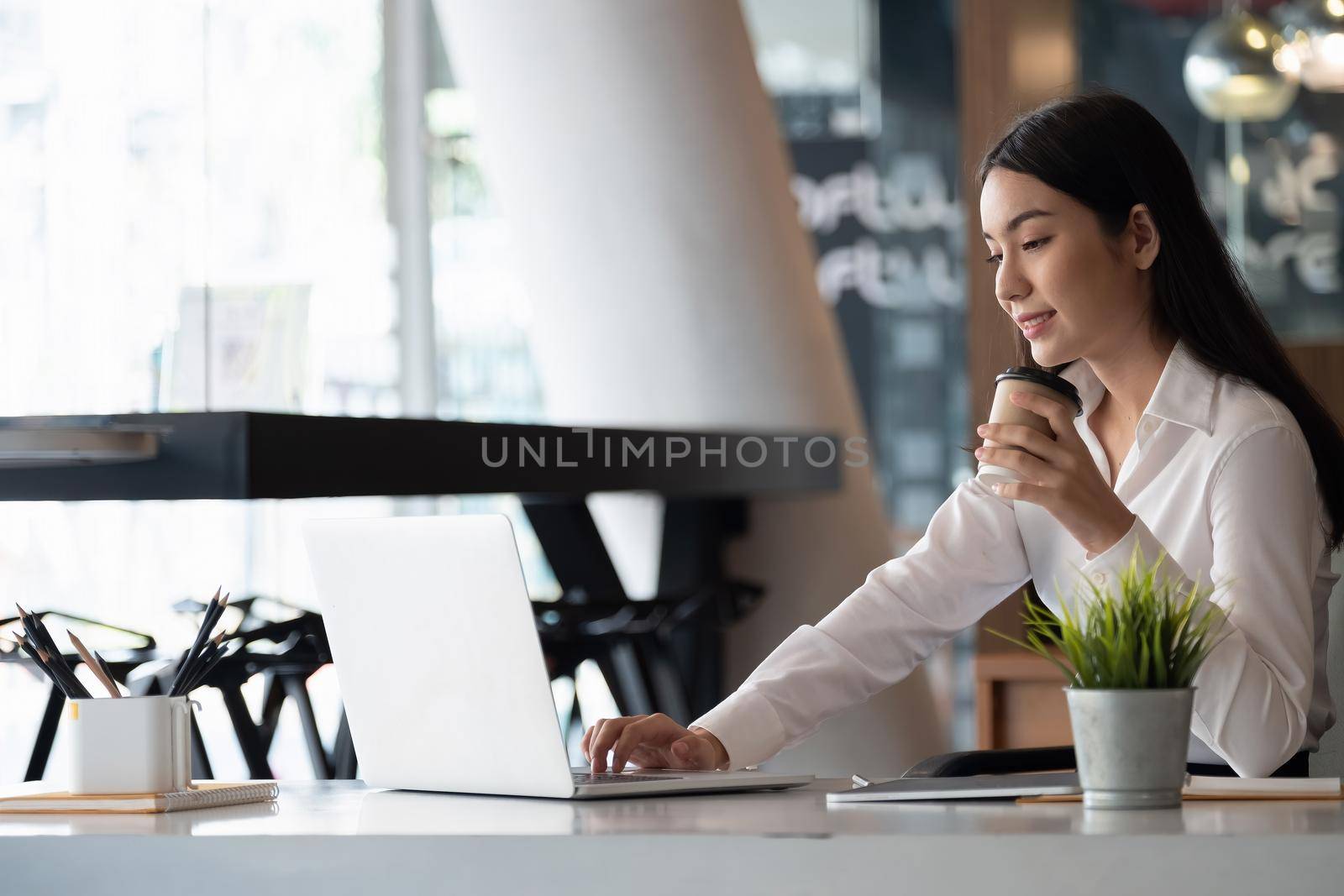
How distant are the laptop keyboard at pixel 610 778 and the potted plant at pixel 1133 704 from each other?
1.13 feet

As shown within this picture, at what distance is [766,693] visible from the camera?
165 cm

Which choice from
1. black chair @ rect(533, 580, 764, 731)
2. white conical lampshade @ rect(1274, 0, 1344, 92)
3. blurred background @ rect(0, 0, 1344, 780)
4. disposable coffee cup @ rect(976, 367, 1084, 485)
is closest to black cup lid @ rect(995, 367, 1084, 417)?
disposable coffee cup @ rect(976, 367, 1084, 485)

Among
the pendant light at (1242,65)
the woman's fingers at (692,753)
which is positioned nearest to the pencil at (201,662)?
the woman's fingers at (692,753)

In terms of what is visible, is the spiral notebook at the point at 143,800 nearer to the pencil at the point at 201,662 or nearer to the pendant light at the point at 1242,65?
the pencil at the point at 201,662

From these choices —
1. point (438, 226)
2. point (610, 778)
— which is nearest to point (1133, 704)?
point (610, 778)

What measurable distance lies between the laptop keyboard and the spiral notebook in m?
0.24

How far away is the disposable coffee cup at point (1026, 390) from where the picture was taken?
4.35ft

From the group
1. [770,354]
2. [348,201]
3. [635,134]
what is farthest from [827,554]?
[348,201]

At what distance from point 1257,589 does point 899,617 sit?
0.43m

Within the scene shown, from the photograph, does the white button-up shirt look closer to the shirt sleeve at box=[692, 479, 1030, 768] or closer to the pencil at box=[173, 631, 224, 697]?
the shirt sleeve at box=[692, 479, 1030, 768]

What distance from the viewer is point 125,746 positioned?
129cm

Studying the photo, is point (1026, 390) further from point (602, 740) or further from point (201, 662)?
point (201, 662)

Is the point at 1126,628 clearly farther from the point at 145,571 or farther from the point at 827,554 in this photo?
the point at 145,571

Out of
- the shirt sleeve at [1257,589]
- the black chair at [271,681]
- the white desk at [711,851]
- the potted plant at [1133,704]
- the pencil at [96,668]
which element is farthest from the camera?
the black chair at [271,681]
